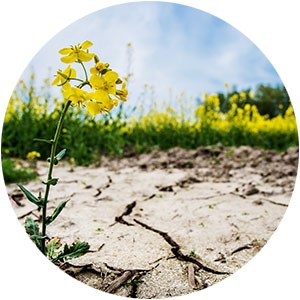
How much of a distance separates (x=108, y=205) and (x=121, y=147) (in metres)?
1.16

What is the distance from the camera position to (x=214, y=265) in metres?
1.62

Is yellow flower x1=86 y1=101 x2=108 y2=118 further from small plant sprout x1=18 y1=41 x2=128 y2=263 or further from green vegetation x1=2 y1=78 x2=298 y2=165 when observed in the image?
green vegetation x1=2 y1=78 x2=298 y2=165

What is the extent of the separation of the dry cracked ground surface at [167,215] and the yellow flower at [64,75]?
0.52 meters

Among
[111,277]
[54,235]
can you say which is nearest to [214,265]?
[111,277]

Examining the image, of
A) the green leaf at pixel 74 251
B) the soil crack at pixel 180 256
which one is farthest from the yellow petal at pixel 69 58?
the soil crack at pixel 180 256

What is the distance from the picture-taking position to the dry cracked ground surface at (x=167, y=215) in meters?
1.54

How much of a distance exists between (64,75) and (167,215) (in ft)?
3.17

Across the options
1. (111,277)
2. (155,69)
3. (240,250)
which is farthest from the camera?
A: (155,69)

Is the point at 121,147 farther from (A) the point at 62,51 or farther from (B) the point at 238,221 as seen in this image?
(A) the point at 62,51

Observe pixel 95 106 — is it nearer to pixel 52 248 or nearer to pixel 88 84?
pixel 88 84

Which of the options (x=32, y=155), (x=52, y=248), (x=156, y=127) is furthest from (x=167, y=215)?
(x=156, y=127)

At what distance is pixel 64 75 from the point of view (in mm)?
1239

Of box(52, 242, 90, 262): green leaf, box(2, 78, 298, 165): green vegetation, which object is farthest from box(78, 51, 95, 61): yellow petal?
box(2, 78, 298, 165): green vegetation

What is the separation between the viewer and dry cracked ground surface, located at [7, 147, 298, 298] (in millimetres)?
1541
